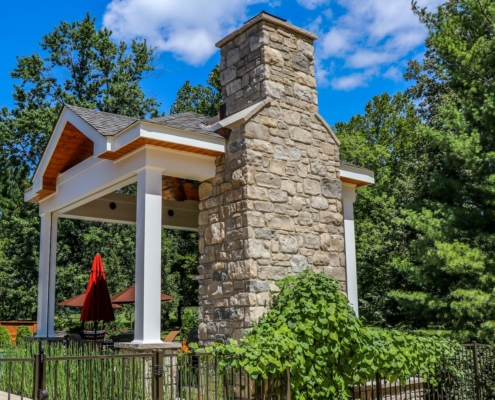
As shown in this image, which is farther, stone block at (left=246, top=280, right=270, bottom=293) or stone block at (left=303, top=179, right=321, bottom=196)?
stone block at (left=303, top=179, right=321, bottom=196)

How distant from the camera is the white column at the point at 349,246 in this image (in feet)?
29.2

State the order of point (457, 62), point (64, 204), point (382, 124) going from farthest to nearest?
point (382, 124) → point (457, 62) → point (64, 204)

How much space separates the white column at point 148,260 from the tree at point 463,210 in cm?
608

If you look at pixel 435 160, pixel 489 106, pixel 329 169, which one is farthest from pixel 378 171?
pixel 329 169

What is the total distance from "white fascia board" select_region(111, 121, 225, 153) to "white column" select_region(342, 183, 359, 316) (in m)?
2.78

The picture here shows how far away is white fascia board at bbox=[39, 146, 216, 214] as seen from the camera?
7.07 meters

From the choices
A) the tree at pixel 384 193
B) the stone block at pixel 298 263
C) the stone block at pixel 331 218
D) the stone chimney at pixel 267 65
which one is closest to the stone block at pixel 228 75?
the stone chimney at pixel 267 65

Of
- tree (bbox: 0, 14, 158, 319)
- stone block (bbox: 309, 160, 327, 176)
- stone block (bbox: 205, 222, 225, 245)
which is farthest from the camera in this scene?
tree (bbox: 0, 14, 158, 319)

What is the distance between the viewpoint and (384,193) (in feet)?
68.8

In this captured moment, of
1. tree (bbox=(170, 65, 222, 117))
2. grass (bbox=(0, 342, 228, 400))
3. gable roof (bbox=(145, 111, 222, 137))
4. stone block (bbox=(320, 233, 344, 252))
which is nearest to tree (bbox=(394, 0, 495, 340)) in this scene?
stone block (bbox=(320, 233, 344, 252))

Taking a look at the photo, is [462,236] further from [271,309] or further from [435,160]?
[271,309]

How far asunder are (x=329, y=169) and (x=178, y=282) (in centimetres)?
1748

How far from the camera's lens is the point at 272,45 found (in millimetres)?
7906

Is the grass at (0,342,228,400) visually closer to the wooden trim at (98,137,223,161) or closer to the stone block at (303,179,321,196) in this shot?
the wooden trim at (98,137,223,161)
